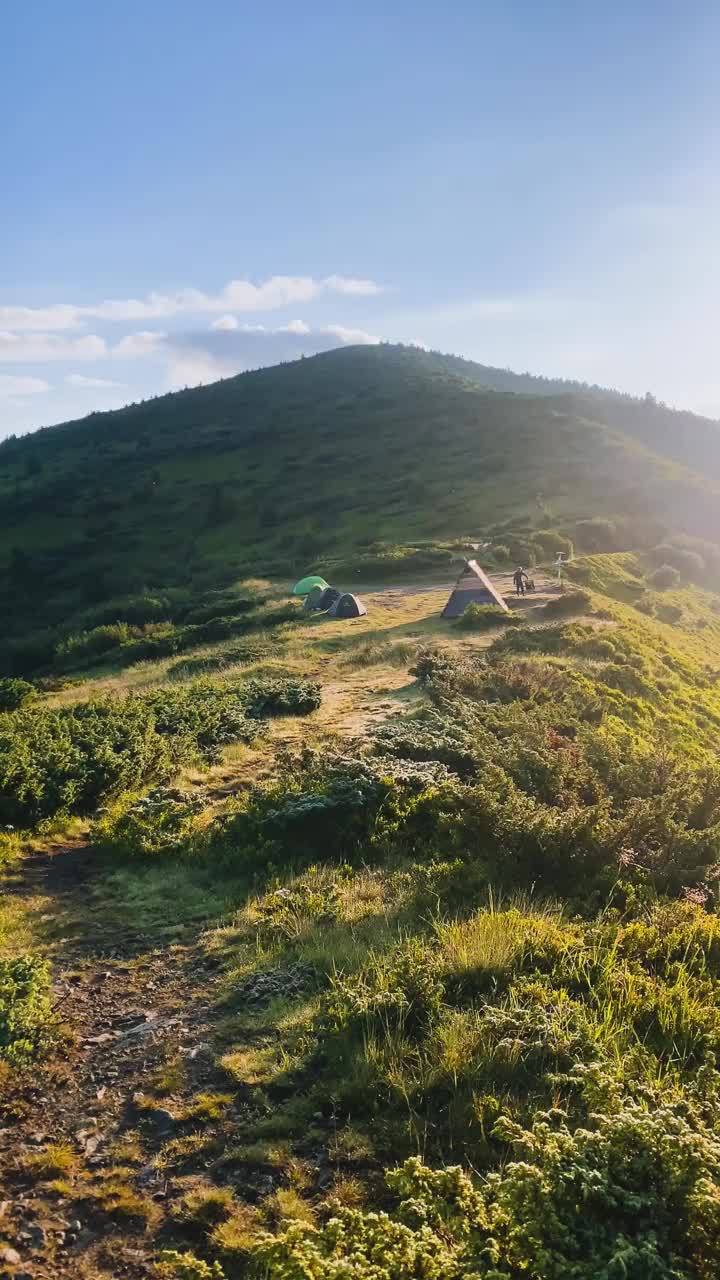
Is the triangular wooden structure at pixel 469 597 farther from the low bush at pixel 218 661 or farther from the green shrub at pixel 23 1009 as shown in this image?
the green shrub at pixel 23 1009

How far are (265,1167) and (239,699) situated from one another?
13.7 meters

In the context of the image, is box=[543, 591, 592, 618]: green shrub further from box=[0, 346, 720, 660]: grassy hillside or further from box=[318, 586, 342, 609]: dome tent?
box=[0, 346, 720, 660]: grassy hillside

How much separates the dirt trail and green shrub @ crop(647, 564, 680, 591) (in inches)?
1647

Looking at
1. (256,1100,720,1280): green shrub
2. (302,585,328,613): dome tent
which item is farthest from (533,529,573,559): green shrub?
(256,1100,720,1280): green shrub

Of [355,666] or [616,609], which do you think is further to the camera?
[616,609]

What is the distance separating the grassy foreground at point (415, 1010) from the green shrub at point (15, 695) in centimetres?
1011

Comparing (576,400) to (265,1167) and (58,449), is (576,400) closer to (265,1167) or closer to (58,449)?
(58,449)

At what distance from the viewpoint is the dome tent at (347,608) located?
1352 inches

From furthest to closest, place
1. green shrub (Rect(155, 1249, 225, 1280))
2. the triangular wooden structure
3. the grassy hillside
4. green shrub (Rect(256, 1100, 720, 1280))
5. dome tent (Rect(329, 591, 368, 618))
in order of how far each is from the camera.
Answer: the grassy hillside
dome tent (Rect(329, 591, 368, 618))
the triangular wooden structure
green shrub (Rect(155, 1249, 225, 1280))
green shrub (Rect(256, 1100, 720, 1280))

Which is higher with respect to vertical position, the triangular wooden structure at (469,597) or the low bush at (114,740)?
the triangular wooden structure at (469,597)

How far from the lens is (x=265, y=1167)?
5293 mm

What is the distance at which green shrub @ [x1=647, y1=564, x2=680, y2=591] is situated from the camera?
1784 inches

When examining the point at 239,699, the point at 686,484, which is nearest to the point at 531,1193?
the point at 239,699

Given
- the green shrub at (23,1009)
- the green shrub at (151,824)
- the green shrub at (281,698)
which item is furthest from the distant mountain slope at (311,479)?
the green shrub at (23,1009)
